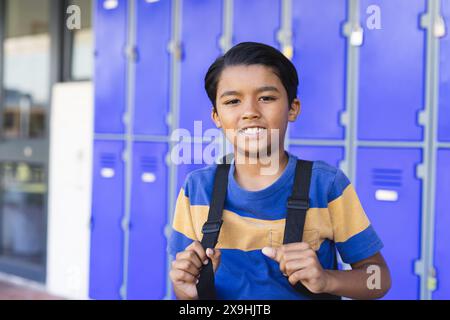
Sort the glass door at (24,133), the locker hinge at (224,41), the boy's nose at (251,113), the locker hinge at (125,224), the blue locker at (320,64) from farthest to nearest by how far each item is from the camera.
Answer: the glass door at (24,133) < the locker hinge at (125,224) < the locker hinge at (224,41) < the blue locker at (320,64) < the boy's nose at (251,113)

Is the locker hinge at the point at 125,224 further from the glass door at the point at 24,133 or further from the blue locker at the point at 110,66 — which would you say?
the glass door at the point at 24,133

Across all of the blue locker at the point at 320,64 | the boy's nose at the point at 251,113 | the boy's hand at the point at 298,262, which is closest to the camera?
the boy's hand at the point at 298,262

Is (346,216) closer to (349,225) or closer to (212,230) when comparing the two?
(349,225)

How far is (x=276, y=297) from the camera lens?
0.90 meters

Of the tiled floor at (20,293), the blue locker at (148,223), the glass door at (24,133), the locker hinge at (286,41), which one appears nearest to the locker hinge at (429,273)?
Result: the locker hinge at (286,41)

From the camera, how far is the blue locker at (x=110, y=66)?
303 centimetres

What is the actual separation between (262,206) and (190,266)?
17cm

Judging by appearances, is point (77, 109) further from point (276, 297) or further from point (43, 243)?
point (276, 297)

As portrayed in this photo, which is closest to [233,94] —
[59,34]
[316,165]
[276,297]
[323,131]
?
[316,165]

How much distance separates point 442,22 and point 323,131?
69 centimetres

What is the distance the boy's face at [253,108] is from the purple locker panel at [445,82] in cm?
151

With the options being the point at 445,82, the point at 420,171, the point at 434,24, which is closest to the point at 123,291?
the point at 420,171

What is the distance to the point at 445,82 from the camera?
86.9 inches

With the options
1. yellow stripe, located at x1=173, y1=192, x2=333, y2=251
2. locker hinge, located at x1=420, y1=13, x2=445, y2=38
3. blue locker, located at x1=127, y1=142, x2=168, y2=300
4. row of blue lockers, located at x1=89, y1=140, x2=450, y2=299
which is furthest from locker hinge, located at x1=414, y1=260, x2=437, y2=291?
yellow stripe, located at x1=173, y1=192, x2=333, y2=251
